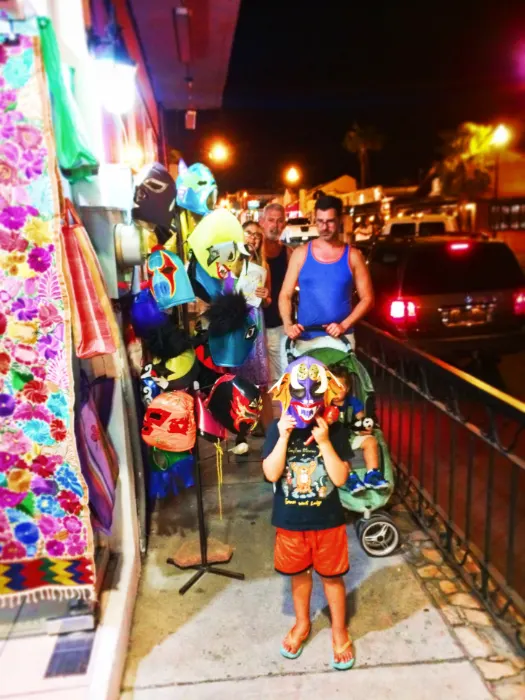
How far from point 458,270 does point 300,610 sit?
5.34 meters

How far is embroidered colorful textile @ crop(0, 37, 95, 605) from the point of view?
265 centimetres

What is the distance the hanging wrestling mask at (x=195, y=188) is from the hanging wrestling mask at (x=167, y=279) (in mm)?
396

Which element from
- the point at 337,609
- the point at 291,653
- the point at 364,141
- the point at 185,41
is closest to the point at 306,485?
the point at 337,609

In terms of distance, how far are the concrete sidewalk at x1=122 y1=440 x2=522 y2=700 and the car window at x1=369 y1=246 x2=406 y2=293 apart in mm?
4169

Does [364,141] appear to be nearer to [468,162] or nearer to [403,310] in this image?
[468,162]

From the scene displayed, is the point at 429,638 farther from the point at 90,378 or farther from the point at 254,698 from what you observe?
the point at 90,378

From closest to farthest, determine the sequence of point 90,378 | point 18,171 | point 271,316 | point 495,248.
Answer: point 18,171
point 90,378
point 271,316
point 495,248

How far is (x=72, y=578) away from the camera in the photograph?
306 cm

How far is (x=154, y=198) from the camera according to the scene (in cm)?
341

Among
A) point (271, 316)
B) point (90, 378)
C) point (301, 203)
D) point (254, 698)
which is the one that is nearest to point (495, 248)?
point (271, 316)

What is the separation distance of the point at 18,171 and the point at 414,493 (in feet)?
11.8

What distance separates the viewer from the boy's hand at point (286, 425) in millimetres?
2764

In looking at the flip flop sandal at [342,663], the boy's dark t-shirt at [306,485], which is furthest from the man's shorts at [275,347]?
the flip flop sandal at [342,663]

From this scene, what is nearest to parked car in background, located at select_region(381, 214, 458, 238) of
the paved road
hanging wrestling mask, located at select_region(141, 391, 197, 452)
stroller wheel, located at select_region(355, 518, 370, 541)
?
the paved road
